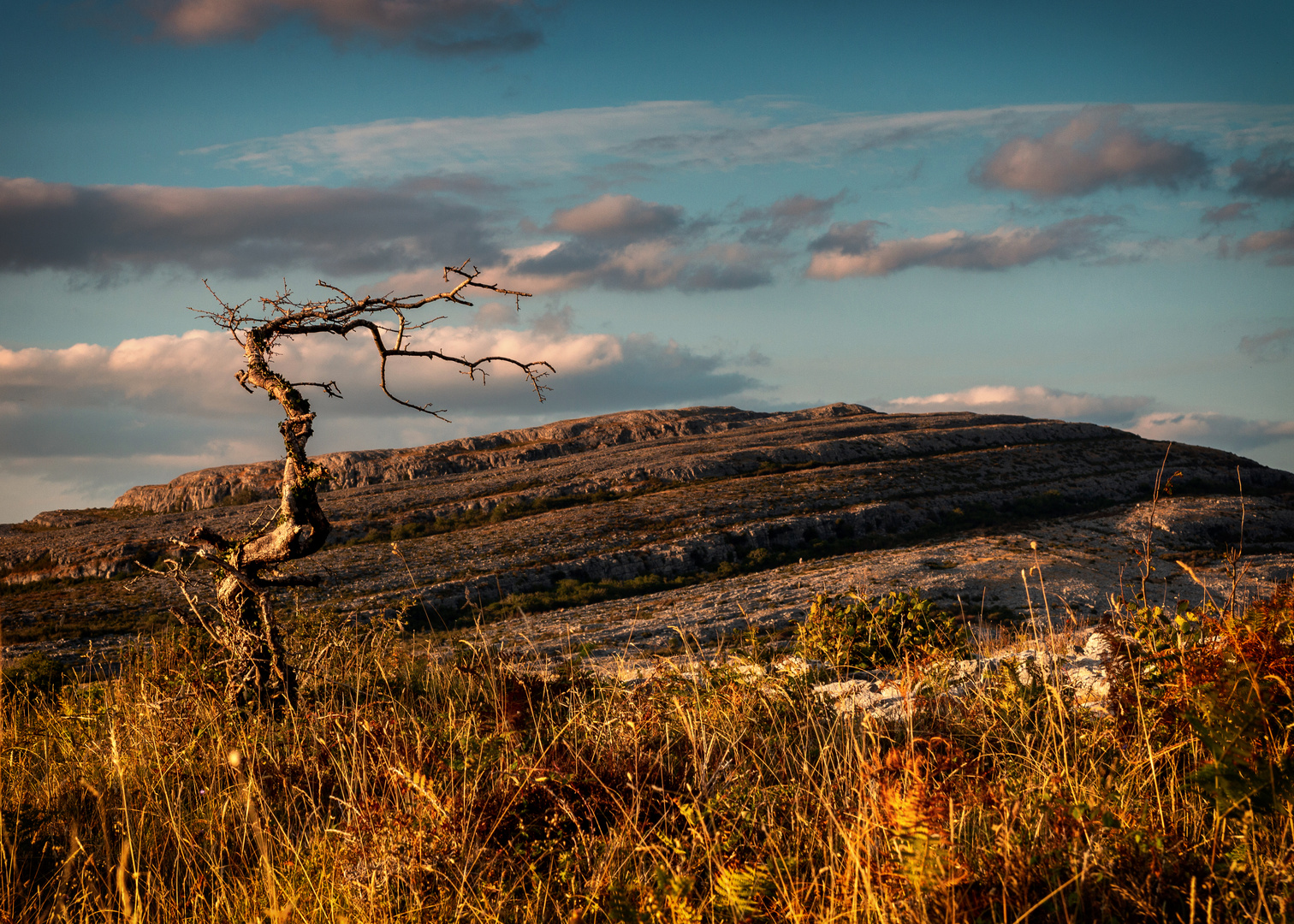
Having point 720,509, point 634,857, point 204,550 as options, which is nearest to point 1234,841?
point 634,857

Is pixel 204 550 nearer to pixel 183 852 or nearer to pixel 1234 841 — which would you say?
pixel 183 852

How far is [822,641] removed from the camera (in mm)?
9047

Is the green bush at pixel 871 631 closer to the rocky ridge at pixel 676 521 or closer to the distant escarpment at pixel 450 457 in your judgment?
the rocky ridge at pixel 676 521

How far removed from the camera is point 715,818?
3.50 metres

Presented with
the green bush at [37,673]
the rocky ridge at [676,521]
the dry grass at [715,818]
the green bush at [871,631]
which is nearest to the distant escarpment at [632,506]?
the rocky ridge at [676,521]

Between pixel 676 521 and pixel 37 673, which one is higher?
pixel 37 673

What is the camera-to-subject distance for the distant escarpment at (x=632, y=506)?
24.8m

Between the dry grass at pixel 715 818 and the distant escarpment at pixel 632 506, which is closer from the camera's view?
the dry grass at pixel 715 818

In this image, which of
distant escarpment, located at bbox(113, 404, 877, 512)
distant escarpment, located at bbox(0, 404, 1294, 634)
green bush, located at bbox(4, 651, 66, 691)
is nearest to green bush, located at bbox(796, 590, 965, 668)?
distant escarpment, located at bbox(0, 404, 1294, 634)

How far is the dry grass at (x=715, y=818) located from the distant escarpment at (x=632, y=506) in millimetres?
10505

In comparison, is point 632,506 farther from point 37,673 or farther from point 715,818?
point 715,818

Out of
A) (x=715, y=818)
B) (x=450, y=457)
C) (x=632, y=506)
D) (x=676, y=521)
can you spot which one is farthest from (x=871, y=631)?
(x=450, y=457)

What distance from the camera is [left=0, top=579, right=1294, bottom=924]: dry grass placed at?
8.81 feet

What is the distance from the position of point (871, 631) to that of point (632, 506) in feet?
76.9
